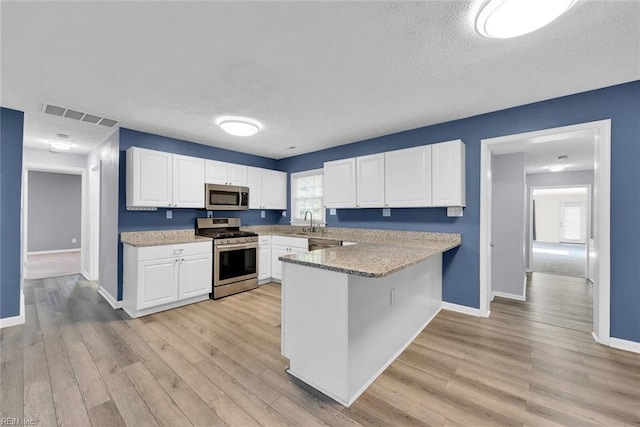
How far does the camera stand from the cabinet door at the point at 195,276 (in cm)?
366

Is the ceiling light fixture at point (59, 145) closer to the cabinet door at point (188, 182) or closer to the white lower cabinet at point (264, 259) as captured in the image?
the cabinet door at point (188, 182)

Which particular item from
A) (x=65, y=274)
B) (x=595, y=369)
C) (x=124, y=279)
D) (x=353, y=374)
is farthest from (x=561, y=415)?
(x=65, y=274)

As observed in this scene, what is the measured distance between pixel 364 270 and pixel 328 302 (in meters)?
0.41

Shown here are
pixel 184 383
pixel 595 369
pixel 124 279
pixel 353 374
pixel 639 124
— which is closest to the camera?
pixel 353 374

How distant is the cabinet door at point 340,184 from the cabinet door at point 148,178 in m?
2.40

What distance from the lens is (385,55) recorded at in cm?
205

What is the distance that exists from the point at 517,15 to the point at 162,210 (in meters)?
4.51

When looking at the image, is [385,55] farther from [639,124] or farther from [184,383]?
[184,383]

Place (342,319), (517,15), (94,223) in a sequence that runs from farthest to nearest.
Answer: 1. (94,223)
2. (342,319)
3. (517,15)

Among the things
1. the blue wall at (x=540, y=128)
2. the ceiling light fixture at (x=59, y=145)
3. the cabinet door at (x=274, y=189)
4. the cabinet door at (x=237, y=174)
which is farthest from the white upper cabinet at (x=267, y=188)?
the ceiling light fixture at (x=59, y=145)

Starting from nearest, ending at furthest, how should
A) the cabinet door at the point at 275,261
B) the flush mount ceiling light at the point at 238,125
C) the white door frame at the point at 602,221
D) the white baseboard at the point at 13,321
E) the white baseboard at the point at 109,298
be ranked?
the white door frame at the point at 602,221
the white baseboard at the point at 13,321
the flush mount ceiling light at the point at 238,125
the white baseboard at the point at 109,298
the cabinet door at the point at 275,261

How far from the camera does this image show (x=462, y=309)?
342 cm

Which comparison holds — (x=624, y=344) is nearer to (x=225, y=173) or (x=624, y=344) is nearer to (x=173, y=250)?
(x=173, y=250)

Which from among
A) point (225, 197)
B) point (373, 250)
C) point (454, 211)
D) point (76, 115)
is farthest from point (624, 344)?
point (76, 115)
